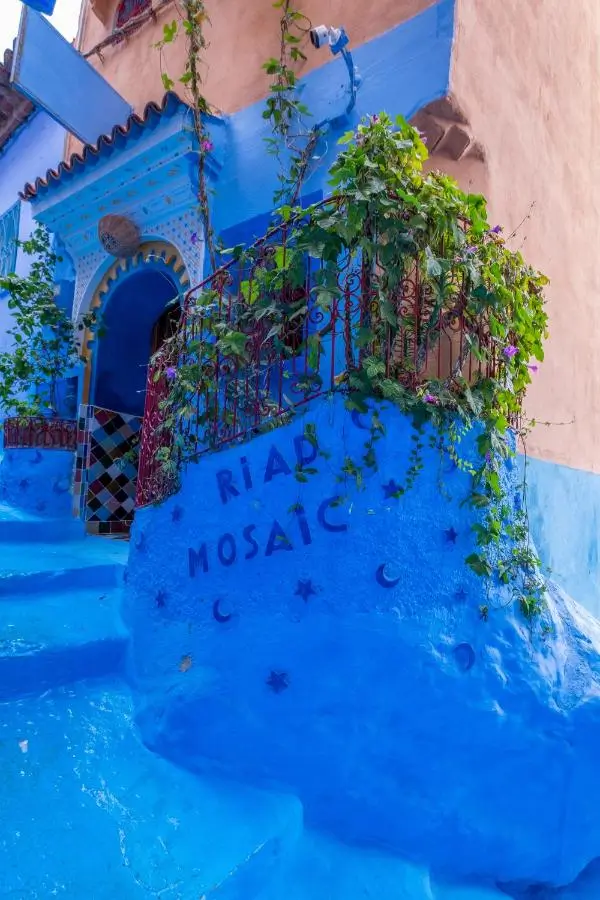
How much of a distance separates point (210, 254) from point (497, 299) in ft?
9.07

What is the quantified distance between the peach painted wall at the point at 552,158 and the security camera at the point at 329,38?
2.65 feet

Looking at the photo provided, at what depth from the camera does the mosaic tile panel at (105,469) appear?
18.7ft

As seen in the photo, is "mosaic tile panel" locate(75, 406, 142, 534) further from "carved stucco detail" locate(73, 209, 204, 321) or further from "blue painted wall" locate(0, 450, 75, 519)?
"carved stucco detail" locate(73, 209, 204, 321)

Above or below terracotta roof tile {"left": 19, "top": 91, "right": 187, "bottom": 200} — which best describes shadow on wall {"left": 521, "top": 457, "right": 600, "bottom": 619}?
below

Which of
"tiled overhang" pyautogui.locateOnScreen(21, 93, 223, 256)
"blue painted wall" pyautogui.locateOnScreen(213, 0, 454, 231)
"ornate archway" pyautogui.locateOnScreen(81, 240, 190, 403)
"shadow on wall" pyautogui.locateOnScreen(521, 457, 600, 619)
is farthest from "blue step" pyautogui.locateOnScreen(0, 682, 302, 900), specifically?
"tiled overhang" pyautogui.locateOnScreen(21, 93, 223, 256)

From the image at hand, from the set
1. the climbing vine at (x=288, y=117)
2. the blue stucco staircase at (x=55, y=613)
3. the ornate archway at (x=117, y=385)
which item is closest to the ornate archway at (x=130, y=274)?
the ornate archway at (x=117, y=385)

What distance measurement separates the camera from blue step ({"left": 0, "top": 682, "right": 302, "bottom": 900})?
1.99 meters

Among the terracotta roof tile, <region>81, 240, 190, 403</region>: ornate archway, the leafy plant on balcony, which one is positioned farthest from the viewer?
the leafy plant on balcony

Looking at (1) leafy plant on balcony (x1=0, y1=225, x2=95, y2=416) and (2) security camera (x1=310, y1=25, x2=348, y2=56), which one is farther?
(1) leafy plant on balcony (x1=0, y1=225, x2=95, y2=416)

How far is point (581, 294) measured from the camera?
18.7 feet

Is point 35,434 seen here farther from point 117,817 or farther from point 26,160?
point 26,160

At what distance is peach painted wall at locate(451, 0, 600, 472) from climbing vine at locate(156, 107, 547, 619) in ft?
5.27

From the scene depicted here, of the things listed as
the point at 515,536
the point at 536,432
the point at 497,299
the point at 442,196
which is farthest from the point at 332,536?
the point at 536,432

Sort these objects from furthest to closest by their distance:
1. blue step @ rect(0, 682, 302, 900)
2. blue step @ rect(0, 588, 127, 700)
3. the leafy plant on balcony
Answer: the leafy plant on balcony
blue step @ rect(0, 588, 127, 700)
blue step @ rect(0, 682, 302, 900)
